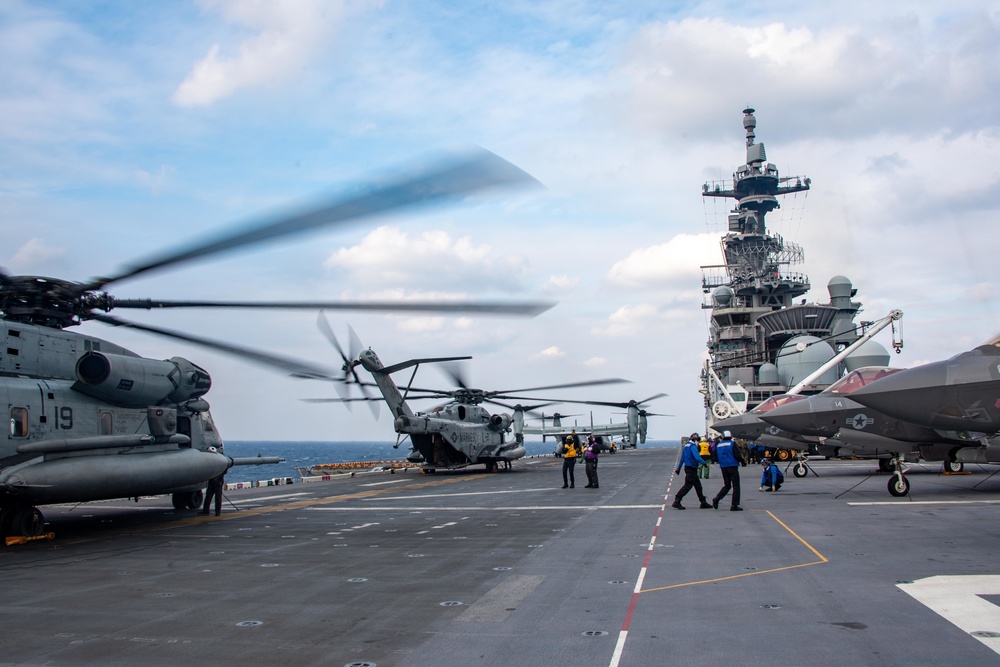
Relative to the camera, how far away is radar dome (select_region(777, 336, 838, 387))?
55.1 metres

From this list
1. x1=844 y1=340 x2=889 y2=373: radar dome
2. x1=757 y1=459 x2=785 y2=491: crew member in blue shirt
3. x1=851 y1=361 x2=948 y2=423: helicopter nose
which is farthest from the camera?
x1=844 y1=340 x2=889 y2=373: radar dome

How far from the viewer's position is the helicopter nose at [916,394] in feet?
52.8

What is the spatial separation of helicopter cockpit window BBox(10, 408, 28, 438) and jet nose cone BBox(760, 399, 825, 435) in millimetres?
20017

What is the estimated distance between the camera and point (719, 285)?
70.6 meters

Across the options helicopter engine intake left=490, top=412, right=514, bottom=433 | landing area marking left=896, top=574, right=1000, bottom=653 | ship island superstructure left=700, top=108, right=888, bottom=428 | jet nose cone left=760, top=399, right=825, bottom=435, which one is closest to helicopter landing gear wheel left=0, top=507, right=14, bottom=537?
landing area marking left=896, top=574, right=1000, bottom=653

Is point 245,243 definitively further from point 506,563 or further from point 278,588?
point 506,563

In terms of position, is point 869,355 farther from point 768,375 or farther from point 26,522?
point 26,522

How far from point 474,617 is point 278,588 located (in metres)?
2.85

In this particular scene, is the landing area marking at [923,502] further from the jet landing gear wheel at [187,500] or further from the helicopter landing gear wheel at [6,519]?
the helicopter landing gear wheel at [6,519]

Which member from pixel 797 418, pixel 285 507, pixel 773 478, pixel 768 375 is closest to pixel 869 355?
pixel 768 375

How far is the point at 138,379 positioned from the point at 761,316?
57.8 meters

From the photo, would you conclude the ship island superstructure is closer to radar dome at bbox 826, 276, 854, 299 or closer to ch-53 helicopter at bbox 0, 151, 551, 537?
Answer: radar dome at bbox 826, 276, 854, 299

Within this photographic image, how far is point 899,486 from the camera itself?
17.0 meters

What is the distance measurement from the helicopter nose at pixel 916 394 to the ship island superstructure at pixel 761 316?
3632 centimetres
